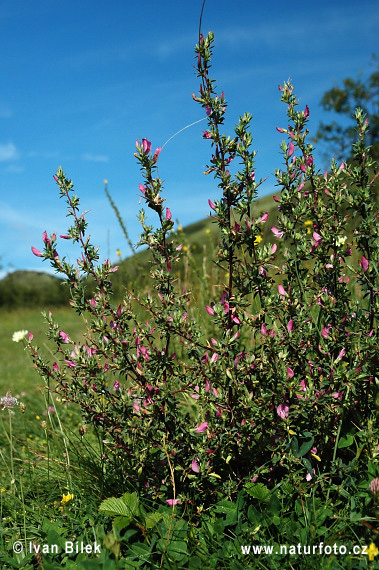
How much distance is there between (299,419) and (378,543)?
548mm

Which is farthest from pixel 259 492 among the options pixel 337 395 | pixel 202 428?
pixel 337 395

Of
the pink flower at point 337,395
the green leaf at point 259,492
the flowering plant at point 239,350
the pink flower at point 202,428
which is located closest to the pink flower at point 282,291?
the flowering plant at point 239,350

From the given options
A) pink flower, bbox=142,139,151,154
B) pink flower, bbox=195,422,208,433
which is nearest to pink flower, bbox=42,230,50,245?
pink flower, bbox=142,139,151,154

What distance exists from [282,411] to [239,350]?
297 millimetres

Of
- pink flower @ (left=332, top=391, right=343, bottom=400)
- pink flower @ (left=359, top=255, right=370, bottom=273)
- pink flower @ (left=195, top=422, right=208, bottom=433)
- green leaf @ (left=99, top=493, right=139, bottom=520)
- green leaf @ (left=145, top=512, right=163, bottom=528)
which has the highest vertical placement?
pink flower @ (left=359, top=255, right=370, bottom=273)

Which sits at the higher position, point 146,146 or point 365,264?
point 146,146

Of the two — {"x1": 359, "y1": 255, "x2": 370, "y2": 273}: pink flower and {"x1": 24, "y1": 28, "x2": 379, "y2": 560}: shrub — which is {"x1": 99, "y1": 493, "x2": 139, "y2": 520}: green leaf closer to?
{"x1": 24, "y1": 28, "x2": 379, "y2": 560}: shrub

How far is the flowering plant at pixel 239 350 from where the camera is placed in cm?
205

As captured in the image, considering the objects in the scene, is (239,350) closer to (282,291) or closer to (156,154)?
(282,291)

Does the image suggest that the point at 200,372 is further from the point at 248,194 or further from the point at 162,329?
the point at 248,194

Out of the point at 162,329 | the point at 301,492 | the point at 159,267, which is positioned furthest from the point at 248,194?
the point at 301,492

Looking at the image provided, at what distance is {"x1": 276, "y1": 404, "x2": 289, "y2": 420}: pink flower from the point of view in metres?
2.05

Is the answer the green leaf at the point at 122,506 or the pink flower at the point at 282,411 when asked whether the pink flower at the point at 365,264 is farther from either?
the green leaf at the point at 122,506

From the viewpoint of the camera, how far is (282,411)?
6.75 ft
